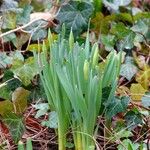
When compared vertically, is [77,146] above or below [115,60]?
below

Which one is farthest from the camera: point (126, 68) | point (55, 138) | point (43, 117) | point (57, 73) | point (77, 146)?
point (126, 68)

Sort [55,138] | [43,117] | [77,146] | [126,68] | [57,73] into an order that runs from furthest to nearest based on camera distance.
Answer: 1. [126,68]
2. [43,117]
3. [55,138]
4. [77,146]
5. [57,73]

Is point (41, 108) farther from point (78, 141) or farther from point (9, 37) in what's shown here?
point (9, 37)

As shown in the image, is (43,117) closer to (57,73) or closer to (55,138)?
(55,138)

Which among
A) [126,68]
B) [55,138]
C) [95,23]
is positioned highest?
[95,23]

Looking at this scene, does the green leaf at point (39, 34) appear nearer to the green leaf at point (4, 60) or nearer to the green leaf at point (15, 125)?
the green leaf at point (4, 60)

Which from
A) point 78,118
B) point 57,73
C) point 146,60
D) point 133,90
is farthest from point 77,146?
point 146,60

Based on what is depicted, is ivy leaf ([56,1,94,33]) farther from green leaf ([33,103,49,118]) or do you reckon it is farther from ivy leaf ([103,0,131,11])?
green leaf ([33,103,49,118])
